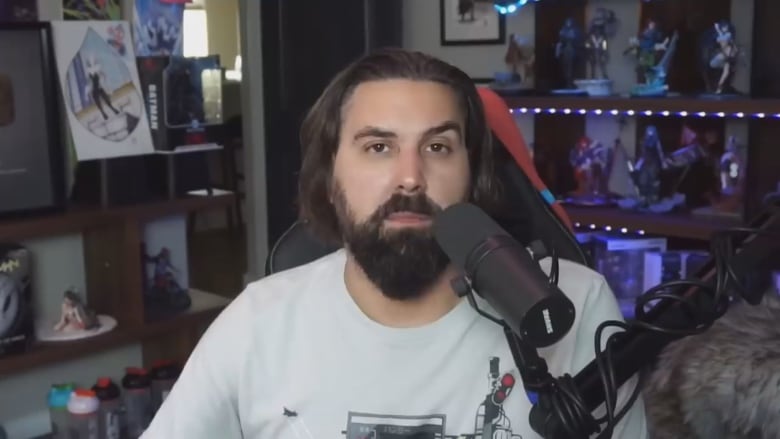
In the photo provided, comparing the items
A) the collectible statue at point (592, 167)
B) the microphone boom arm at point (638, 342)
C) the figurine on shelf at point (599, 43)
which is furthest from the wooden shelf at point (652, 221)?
the microphone boom arm at point (638, 342)

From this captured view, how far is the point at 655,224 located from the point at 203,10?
5.97 meters

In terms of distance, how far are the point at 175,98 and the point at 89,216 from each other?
1.48ft

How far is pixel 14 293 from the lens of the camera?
254 centimetres

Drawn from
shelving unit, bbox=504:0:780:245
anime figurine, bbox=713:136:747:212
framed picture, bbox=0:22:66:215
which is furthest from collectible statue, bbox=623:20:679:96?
framed picture, bbox=0:22:66:215

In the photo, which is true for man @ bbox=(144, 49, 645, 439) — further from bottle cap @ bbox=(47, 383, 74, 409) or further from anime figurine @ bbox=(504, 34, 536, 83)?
anime figurine @ bbox=(504, 34, 536, 83)

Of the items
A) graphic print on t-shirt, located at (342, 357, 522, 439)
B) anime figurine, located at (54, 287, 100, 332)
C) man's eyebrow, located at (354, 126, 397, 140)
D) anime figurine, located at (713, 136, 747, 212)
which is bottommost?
anime figurine, located at (54, 287, 100, 332)

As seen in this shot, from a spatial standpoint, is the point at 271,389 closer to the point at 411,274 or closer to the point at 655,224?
the point at 411,274

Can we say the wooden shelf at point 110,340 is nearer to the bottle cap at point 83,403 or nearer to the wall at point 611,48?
the bottle cap at point 83,403

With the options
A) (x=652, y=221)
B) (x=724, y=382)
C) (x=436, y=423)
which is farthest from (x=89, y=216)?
(x=724, y=382)

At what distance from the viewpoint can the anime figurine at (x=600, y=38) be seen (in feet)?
9.93

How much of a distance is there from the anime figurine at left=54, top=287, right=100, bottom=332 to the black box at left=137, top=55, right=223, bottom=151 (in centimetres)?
52

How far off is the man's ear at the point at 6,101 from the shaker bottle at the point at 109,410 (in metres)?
0.82

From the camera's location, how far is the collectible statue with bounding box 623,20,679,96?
2807 mm

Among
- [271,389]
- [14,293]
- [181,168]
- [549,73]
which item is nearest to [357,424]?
[271,389]
